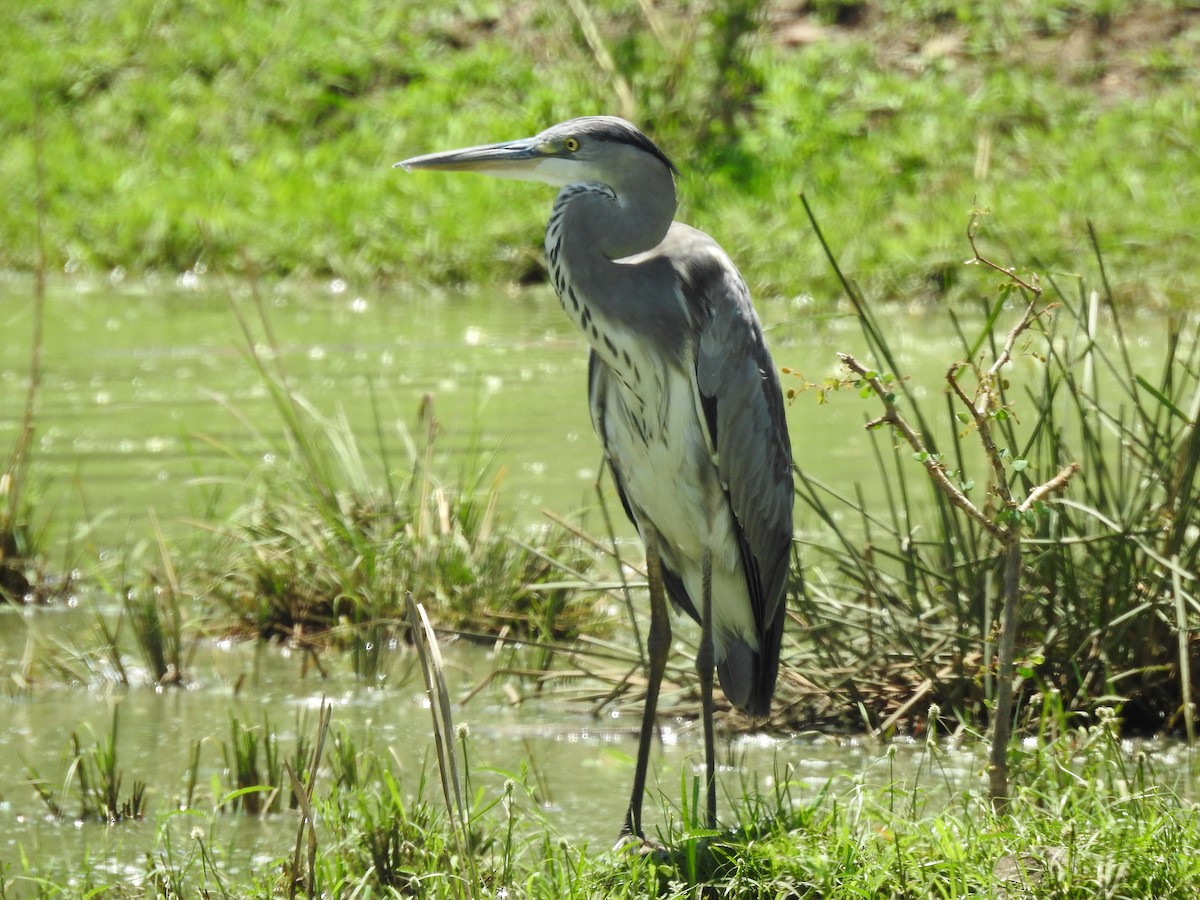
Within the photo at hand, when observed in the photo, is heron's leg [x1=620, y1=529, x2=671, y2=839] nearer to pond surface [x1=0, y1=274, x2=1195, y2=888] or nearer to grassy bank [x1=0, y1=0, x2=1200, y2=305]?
pond surface [x1=0, y1=274, x2=1195, y2=888]

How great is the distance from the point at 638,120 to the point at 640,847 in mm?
9858

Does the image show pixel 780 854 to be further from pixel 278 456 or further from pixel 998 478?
pixel 278 456

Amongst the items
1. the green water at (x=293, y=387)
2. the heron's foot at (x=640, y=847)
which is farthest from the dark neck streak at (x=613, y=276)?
the green water at (x=293, y=387)

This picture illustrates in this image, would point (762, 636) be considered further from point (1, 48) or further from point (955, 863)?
point (1, 48)

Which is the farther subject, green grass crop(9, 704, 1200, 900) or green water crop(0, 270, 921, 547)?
green water crop(0, 270, 921, 547)

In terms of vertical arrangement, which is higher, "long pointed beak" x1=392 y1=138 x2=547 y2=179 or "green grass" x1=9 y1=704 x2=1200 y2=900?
"long pointed beak" x1=392 y1=138 x2=547 y2=179

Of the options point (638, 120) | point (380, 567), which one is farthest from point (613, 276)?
point (638, 120)

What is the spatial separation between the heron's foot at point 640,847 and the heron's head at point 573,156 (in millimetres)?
1395

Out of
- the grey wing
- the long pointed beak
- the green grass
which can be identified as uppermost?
the long pointed beak

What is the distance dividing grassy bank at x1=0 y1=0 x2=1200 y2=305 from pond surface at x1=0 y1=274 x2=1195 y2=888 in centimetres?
52

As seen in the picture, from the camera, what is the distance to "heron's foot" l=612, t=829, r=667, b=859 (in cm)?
316

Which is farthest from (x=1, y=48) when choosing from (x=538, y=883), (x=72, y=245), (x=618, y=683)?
(x=538, y=883)

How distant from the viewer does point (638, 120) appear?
12656mm

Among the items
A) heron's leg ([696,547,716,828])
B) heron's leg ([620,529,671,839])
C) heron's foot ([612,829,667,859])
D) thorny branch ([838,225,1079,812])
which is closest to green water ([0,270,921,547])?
heron's leg ([620,529,671,839])
